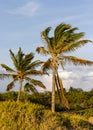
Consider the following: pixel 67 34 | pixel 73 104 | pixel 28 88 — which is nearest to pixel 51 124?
pixel 67 34

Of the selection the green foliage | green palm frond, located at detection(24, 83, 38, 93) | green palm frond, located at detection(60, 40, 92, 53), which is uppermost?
green palm frond, located at detection(60, 40, 92, 53)

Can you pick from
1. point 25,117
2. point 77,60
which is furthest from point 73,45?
point 25,117

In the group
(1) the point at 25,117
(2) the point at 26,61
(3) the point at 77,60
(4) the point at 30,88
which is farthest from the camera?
(2) the point at 26,61

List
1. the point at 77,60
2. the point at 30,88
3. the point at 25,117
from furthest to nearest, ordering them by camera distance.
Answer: the point at 30,88 < the point at 77,60 < the point at 25,117

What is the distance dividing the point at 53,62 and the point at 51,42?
2.26m

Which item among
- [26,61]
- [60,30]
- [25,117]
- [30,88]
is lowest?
[25,117]

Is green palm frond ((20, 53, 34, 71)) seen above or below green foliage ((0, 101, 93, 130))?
above

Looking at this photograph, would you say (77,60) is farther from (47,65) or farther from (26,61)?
(26,61)

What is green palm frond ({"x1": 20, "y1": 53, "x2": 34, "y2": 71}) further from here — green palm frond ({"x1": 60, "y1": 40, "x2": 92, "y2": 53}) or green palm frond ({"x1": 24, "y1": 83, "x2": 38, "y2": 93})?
green palm frond ({"x1": 60, "y1": 40, "x2": 92, "y2": 53})

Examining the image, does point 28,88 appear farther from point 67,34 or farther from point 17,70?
point 67,34

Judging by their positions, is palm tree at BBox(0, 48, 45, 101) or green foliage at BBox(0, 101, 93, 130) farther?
palm tree at BBox(0, 48, 45, 101)

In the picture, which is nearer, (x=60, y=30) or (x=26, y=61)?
(x=60, y=30)

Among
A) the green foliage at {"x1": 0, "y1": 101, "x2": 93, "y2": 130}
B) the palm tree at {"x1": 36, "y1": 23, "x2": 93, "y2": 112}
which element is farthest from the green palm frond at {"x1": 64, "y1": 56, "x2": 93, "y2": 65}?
the green foliage at {"x1": 0, "y1": 101, "x2": 93, "y2": 130}

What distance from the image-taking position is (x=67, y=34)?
1563 inches
